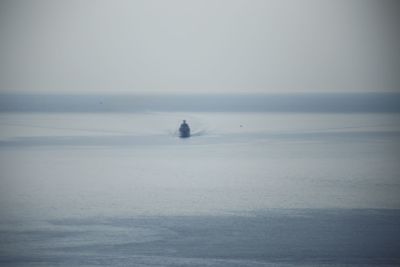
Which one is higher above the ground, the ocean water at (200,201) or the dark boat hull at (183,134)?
the dark boat hull at (183,134)

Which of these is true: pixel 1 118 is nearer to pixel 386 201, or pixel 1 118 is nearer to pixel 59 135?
pixel 59 135

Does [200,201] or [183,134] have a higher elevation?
[183,134]

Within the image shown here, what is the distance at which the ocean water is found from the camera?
792cm

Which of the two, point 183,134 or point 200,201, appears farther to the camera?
point 183,134

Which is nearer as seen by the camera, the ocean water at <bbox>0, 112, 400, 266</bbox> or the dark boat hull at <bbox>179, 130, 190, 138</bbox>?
the ocean water at <bbox>0, 112, 400, 266</bbox>

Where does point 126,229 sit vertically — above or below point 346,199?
below

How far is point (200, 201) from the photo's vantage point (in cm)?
1078

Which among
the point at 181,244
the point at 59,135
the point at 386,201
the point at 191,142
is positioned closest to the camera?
the point at 181,244

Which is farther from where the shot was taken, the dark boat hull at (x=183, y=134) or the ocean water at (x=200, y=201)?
the dark boat hull at (x=183, y=134)

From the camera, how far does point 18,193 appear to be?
37.1 ft

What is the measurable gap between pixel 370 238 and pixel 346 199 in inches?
92.3

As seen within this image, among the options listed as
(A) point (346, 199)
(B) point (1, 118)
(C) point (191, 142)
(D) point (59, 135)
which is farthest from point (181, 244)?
(B) point (1, 118)

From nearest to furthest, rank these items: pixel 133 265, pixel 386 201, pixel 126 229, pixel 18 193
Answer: pixel 133 265
pixel 126 229
pixel 386 201
pixel 18 193

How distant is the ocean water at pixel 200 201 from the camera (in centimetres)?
792
